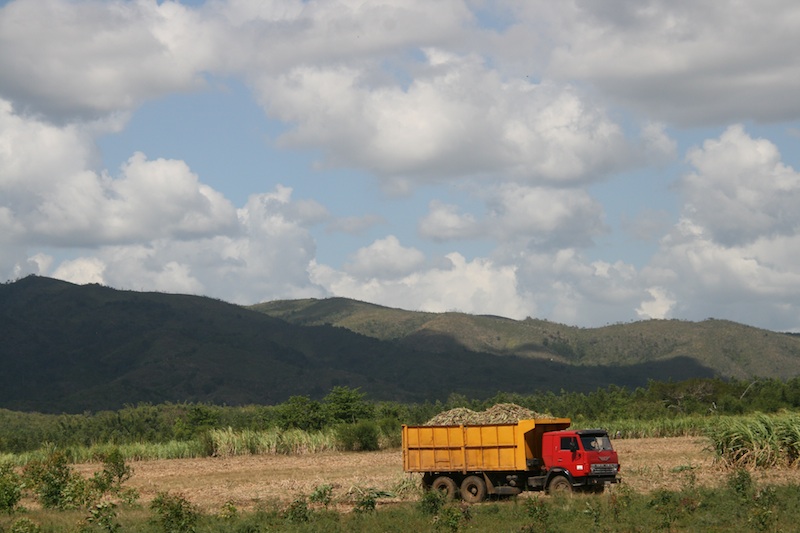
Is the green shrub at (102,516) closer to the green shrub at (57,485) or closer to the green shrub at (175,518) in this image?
the green shrub at (175,518)

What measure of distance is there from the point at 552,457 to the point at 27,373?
181905mm

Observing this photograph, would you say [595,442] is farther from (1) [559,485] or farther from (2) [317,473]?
(2) [317,473]

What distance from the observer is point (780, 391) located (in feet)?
241

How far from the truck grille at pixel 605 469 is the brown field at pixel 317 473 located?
115 centimetres

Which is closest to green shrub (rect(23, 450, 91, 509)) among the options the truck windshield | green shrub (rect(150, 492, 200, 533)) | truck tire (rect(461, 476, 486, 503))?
green shrub (rect(150, 492, 200, 533))

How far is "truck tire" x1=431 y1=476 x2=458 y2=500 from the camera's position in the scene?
102ft

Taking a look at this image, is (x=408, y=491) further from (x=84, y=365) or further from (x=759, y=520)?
(x=84, y=365)

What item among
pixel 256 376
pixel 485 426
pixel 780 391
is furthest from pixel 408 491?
pixel 256 376

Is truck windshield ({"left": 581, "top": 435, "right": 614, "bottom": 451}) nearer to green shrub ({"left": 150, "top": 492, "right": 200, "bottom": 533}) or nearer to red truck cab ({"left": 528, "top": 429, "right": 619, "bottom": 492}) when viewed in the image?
red truck cab ({"left": 528, "top": 429, "right": 619, "bottom": 492})

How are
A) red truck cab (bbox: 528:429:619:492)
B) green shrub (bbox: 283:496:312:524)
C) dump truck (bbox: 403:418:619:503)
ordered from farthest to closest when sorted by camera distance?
1. dump truck (bbox: 403:418:619:503)
2. red truck cab (bbox: 528:429:619:492)
3. green shrub (bbox: 283:496:312:524)

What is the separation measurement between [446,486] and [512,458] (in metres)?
2.70

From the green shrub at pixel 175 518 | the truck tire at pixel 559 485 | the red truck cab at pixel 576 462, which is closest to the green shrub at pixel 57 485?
the green shrub at pixel 175 518

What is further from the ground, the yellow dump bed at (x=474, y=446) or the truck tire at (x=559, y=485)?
the yellow dump bed at (x=474, y=446)

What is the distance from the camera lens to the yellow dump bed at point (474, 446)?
30047 millimetres
